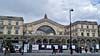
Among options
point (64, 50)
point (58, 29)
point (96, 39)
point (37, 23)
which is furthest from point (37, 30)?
point (64, 50)

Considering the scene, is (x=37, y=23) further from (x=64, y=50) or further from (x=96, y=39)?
(x=64, y=50)

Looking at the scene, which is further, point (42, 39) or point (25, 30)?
point (25, 30)

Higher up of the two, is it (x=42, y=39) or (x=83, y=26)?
(x=83, y=26)

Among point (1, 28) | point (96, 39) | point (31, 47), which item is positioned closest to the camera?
point (31, 47)

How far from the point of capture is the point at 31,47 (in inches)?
1797

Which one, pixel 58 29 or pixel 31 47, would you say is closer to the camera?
pixel 31 47

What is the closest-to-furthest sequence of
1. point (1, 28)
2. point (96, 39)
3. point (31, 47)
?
1. point (31, 47)
2. point (1, 28)
3. point (96, 39)

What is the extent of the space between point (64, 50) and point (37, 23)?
160 feet

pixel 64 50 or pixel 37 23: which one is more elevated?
pixel 37 23

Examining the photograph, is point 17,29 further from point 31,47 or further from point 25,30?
point 31,47

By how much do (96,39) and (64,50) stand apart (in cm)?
4767

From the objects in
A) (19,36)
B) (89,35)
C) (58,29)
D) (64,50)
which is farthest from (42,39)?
(64,50)

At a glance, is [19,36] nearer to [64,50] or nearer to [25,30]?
[25,30]

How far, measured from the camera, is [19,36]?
Result: 8519 cm
